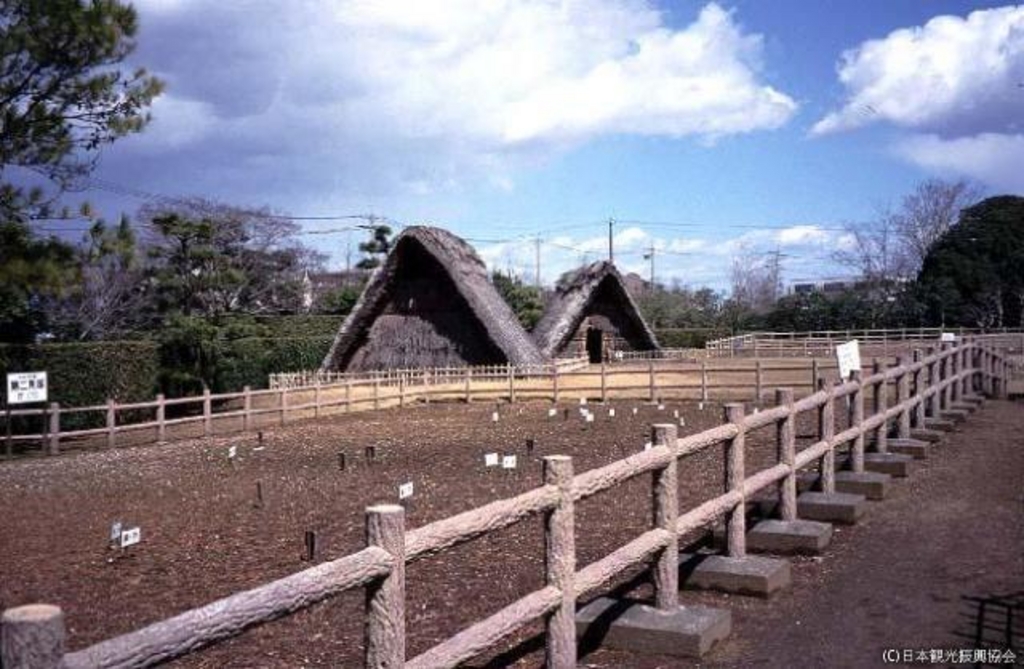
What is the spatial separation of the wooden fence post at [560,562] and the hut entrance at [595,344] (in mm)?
35625

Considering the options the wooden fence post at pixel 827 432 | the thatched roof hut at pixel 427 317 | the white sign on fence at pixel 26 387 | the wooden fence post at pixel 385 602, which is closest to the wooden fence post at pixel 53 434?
the white sign on fence at pixel 26 387

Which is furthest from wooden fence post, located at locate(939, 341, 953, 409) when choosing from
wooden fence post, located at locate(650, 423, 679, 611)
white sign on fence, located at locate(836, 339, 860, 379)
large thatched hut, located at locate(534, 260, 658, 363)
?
large thatched hut, located at locate(534, 260, 658, 363)

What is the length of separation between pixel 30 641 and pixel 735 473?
4770 mm

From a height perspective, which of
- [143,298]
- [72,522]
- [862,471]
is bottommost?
[72,522]

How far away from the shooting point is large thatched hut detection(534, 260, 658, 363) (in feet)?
119

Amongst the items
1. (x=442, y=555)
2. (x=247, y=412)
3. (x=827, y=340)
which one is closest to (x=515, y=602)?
(x=442, y=555)

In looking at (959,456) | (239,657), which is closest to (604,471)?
(239,657)

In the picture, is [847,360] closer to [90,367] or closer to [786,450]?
[786,450]

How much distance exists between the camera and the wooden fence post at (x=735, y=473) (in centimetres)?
610

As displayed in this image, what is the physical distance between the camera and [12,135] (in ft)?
50.6

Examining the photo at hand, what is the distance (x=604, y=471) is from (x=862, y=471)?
545 cm

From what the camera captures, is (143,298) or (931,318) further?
(931,318)

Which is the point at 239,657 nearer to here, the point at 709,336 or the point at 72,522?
the point at 72,522

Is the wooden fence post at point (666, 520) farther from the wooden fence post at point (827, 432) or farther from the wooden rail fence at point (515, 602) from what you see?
the wooden fence post at point (827, 432)
